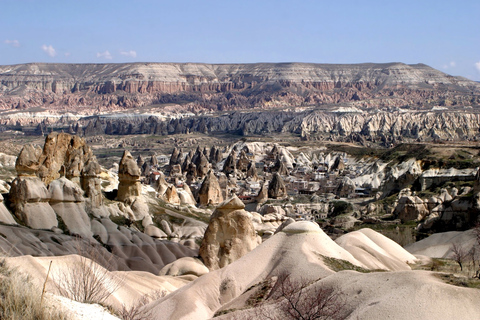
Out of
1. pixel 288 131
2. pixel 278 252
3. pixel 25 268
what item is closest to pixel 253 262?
pixel 278 252

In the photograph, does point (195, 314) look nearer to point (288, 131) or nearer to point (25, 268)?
point (25, 268)

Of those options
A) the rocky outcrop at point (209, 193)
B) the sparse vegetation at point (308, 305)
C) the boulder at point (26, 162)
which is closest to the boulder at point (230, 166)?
the rocky outcrop at point (209, 193)

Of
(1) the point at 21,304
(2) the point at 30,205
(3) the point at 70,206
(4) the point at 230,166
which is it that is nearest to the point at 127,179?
(3) the point at 70,206

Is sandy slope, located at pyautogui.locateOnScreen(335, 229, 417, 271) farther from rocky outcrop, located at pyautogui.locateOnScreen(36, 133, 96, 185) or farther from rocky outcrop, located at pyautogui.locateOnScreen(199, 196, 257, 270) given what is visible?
rocky outcrop, located at pyautogui.locateOnScreen(36, 133, 96, 185)

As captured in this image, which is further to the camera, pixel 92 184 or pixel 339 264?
pixel 92 184

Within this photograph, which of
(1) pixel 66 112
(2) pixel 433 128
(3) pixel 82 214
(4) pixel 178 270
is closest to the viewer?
(4) pixel 178 270

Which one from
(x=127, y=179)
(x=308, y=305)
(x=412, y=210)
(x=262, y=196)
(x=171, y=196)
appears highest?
(x=308, y=305)

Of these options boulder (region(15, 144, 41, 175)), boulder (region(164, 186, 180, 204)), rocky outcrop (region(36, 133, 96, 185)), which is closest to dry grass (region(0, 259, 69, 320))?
boulder (region(15, 144, 41, 175))

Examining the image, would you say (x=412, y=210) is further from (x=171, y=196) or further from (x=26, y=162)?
(x=26, y=162)
